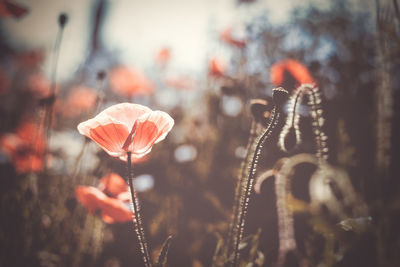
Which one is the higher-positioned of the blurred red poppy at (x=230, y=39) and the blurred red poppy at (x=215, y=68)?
the blurred red poppy at (x=230, y=39)

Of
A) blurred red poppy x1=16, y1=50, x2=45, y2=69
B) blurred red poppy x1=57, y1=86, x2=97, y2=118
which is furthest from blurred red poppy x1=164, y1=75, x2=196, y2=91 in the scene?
blurred red poppy x1=16, y1=50, x2=45, y2=69

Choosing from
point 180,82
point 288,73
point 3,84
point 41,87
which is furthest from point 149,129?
point 3,84

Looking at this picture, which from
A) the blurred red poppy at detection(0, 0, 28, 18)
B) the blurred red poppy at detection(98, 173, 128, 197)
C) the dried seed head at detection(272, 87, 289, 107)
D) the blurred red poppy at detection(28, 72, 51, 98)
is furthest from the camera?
the blurred red poppy at detection(28, 72, 51, 98)

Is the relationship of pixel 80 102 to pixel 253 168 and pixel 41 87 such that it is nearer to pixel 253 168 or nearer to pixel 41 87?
pixel 41 87

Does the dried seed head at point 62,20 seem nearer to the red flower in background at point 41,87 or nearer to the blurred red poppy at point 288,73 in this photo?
the blurred red poppy at point 288,73

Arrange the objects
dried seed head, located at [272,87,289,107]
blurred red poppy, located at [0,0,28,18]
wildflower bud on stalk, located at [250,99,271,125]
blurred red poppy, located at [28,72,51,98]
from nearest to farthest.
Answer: dried seed head, located at [272,87,289,107]
wildflower bud on stalk, located at [250,99,271,125]
blurred red poppy, located at [0,0,28,18]
blurred red poppy, located at [28,72,51,98]

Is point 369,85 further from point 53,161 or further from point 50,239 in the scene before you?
point 53,161

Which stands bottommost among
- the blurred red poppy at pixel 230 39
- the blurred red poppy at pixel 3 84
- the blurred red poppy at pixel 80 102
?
the blurred red poppy at pixel 80 102

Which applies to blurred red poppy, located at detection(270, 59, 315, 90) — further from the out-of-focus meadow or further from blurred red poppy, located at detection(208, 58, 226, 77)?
blurred red poppy, located at detection(208, 58, 226, 77)

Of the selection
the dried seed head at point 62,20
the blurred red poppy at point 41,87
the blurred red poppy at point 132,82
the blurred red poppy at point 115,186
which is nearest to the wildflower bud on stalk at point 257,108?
the blurred red poppy at point 115,186
